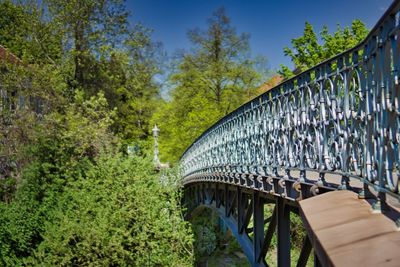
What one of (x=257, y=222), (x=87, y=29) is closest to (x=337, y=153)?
(x=257, y=222)

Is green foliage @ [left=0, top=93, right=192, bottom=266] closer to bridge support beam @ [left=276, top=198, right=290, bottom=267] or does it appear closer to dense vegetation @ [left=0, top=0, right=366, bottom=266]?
dense vegetation @ [left=0, top=0, right=366, bottom=266]

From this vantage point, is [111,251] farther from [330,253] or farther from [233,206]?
[330,253]

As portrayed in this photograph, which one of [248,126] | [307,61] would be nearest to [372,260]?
[248,126]

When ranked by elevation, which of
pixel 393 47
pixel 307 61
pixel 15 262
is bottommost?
pixel 15 262

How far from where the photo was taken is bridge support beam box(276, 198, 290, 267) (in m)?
6.67

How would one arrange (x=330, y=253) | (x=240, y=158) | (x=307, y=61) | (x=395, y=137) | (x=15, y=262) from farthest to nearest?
1. (x=307, y=61)
2. (x=15, y=262)
3. (x=240, y=158)
4. (x=395, y=137)
5. (x=330, y=253)

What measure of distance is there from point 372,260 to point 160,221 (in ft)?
51.6

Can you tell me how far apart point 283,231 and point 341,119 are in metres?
2.84

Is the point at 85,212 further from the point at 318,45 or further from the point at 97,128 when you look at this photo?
the point at 318,45

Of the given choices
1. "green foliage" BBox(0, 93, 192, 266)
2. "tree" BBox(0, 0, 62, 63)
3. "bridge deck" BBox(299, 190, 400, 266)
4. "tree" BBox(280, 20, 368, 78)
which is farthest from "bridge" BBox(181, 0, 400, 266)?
"tree" BBox(0, 0, 62, 63)

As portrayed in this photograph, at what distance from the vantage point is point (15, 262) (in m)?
18.2

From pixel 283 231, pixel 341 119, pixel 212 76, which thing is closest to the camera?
pixel 341 119

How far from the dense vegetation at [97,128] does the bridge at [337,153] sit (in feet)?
30.7

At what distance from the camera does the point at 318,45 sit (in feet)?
83.5
